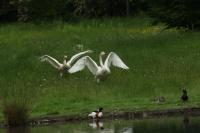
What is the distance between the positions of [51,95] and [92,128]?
26.2ft

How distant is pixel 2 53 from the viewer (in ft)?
139

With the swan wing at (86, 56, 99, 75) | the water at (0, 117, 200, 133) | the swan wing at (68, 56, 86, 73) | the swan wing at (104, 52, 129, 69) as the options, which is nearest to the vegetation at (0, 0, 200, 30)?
the swan wing at (104, 52, 129, 69)

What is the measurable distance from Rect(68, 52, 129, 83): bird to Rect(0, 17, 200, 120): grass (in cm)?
→ 39

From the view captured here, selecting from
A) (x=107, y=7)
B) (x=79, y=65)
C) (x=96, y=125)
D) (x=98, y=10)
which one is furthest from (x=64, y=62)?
(x=107, y=7)

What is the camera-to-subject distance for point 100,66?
3625cm

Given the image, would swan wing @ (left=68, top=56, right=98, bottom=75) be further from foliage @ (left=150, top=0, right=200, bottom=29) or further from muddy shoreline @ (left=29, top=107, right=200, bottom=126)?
foliage @ (left=150, top=0, right=200, bottom=29)

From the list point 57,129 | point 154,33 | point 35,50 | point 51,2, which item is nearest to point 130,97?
point 57,129

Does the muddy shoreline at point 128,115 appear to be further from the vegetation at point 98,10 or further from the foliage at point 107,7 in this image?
the foliage at point 107,7

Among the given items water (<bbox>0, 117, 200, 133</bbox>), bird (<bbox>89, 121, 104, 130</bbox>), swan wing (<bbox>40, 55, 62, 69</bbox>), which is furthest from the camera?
swan wing (<bbox>40, 55, 62, 69</bbox>)

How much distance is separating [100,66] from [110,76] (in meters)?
0.69

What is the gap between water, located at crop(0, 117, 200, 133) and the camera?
974 inches

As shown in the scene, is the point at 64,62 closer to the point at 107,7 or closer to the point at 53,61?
the point at 53,61

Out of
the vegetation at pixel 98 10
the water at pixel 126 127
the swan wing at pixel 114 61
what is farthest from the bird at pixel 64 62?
the vegetation at pixel 98 10

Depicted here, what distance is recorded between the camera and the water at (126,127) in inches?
974
